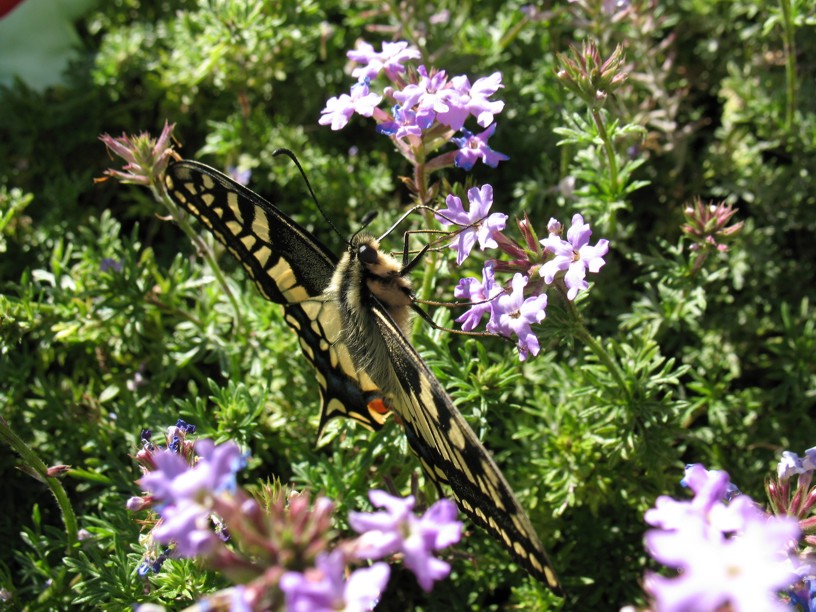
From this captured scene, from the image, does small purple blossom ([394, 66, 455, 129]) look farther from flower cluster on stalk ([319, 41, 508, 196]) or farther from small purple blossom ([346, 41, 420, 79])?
small purple blossom ([346, 41, 420, 79])

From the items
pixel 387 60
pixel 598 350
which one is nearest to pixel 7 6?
pixel 387 60

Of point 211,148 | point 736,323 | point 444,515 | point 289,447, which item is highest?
point 211,148

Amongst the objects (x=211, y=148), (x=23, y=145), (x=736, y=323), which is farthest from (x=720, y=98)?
(x=23, y=145)

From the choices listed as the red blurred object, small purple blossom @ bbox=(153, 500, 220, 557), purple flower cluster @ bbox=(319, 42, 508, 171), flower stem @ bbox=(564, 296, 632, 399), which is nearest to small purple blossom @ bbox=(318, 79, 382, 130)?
purple flower cluster @ bbox=(319, 42, 508, 171)

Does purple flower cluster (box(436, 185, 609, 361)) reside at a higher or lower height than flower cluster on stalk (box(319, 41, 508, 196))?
lower

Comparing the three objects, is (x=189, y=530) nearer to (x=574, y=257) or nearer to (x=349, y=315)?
(x=349, y=315)

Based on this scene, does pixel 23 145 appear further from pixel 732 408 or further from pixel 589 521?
pixel 732 408
